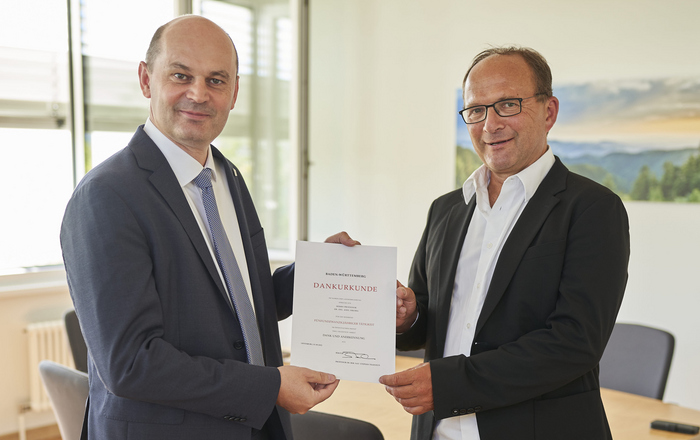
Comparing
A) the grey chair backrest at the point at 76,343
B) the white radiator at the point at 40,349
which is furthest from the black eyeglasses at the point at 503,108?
the white radiator at the point at 40,349

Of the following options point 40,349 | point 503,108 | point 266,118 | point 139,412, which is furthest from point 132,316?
point 266,118

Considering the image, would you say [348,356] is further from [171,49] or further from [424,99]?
[424,99]

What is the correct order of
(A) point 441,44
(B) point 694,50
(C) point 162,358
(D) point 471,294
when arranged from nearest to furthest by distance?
(C) point 162,358 < (D) point 471,294 < (B) point 694,50 < (A) point 441,44

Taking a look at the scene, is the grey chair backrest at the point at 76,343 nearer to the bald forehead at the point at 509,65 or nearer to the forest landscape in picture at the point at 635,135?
the bald forehead at the point at 509,65

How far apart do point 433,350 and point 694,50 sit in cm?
360

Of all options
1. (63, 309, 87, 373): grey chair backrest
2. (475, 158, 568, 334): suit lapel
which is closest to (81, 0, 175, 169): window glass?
(63, 309, 87, 373): grey chair backrest

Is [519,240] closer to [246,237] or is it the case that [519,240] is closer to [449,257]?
[449,257]

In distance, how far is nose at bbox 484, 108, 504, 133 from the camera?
6.05ft

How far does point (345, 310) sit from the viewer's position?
6.14 feet

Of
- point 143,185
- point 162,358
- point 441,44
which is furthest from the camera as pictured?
point 441,44

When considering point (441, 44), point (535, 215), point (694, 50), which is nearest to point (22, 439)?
point (535, 215)

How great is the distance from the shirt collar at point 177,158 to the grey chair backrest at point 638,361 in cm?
245

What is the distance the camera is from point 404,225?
5.84 meters

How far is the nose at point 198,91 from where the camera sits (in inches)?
67.3
